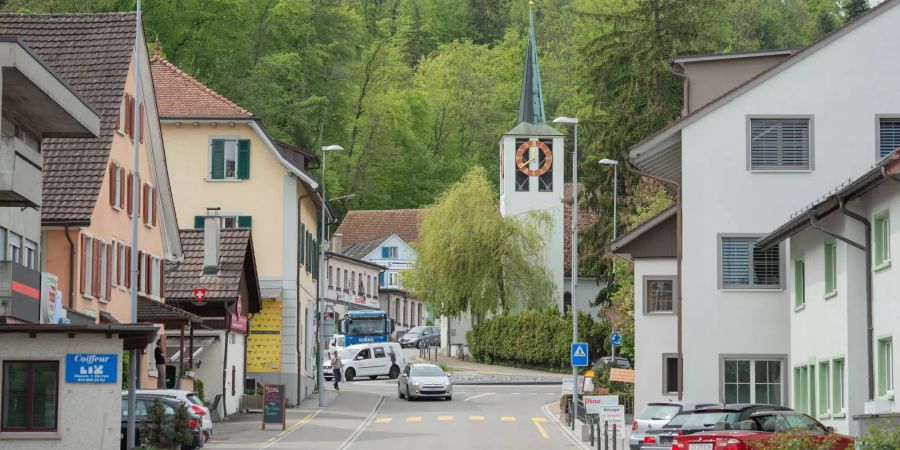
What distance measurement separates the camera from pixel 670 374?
4531cm

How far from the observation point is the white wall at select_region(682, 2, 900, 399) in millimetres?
36781

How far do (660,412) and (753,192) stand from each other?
27.5ft

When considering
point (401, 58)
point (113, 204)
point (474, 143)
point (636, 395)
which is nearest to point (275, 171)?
point (113, 204)

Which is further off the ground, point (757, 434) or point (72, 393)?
point (72, 393)

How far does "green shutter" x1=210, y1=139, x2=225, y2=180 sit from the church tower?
123 ft

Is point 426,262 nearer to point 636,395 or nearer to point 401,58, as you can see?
point 636,395

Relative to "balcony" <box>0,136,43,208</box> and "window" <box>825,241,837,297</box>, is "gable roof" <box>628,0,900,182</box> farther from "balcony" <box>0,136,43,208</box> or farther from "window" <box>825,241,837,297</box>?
"balcony" <box>0,136,43,208</box>

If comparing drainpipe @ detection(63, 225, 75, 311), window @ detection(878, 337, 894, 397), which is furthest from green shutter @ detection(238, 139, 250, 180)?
window @ detection(878, 337, 894, 397)

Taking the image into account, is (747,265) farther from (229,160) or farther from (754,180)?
(229,160)

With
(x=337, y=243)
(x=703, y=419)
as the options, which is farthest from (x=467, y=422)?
(x=337, y=243)

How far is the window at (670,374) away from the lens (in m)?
45.1

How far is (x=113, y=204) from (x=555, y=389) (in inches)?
1140

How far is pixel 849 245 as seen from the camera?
96.9ft

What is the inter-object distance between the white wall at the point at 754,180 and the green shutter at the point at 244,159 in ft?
78.5
